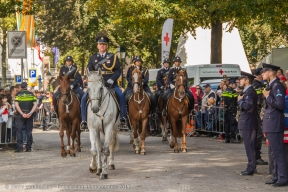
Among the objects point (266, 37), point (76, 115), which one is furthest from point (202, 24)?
point (266, 37)

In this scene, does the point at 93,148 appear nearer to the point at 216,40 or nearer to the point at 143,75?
the point at 143,75

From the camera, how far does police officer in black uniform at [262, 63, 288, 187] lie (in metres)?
14.4

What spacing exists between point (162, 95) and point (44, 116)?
15283 mm

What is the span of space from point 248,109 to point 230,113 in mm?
10186

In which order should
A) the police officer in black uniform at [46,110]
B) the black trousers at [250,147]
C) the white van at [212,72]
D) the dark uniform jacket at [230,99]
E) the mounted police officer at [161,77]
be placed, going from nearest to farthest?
the black trousers at [250,147], the mounted police officer at [161,77], the dark uniform jacket at [230,99], the white van at [212,72], the police officer in black uniform at [46,110]

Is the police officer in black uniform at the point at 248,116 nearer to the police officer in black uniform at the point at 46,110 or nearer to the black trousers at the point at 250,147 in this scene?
the black trousers at the point at 250,147

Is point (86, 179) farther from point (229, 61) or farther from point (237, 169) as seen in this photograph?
point (229, 61)

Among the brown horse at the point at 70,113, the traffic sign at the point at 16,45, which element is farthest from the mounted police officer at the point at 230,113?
the traffic sign at the point at 16,45

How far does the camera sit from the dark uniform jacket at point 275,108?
1442 centimetres

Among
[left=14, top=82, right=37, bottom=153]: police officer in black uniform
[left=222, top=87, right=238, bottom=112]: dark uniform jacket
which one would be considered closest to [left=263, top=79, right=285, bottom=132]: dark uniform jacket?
[left=14, top=82, right=37, bottom=153]: police officer in black uniform

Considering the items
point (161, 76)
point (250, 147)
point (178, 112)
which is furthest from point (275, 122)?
point (161, 76)

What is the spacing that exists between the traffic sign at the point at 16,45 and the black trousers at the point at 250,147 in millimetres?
12927

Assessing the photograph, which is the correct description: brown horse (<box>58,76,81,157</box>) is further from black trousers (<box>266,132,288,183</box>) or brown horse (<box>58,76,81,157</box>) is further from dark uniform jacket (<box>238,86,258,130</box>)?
black trousers (<box>266,132,288,183</box>)

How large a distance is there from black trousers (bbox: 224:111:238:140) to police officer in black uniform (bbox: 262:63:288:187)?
11.6 metres
